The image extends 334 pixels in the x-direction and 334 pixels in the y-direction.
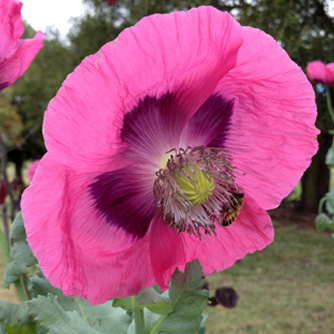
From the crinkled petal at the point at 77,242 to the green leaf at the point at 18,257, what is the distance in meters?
0.27

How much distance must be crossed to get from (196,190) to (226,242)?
0.12 meters

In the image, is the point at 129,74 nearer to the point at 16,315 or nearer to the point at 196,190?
the point at 196,190

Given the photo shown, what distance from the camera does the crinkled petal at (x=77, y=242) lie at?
0.54 m

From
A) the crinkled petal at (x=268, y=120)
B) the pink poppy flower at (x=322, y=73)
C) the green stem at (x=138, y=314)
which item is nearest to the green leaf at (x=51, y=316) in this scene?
the green stem at (x=138, y=314)

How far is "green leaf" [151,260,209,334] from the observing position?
690 millimetres

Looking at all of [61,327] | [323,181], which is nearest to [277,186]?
[61,327]

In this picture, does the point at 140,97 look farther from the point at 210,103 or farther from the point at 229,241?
the point at 229,241

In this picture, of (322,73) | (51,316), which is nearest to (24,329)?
(51,316)

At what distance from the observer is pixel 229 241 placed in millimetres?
708

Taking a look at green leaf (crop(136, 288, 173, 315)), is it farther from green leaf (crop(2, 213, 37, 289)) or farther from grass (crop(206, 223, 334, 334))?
grass (crop(206, 223, 334, 334))

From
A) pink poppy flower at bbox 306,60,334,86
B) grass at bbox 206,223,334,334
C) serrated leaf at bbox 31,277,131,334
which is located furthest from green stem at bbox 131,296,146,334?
grass at bbox 206,223,334,334

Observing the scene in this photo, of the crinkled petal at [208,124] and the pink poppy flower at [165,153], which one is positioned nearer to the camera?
the pink poppy flower at [165,153]

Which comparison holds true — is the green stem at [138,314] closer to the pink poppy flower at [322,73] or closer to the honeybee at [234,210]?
the honeybee at [234,210]

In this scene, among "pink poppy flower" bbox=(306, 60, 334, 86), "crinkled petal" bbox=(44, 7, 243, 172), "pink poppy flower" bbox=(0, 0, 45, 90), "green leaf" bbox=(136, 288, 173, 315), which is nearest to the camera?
"crinkled petal" bbox=(44, 7, 243, 172)
